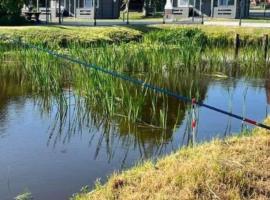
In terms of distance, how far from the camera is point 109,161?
27.6ft

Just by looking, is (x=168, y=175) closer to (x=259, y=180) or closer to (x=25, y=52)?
(x=259, y=180)

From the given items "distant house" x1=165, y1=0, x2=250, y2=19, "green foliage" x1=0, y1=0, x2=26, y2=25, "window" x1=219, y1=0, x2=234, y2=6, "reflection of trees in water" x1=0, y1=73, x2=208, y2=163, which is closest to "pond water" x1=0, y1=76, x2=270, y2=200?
"reflection of trees in water" x1=0, y1=73, x2=208, y2=163

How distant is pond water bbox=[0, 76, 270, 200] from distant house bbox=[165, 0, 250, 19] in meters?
28.5

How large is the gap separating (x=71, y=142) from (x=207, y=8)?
34829mm

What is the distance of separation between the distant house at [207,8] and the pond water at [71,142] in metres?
28.5

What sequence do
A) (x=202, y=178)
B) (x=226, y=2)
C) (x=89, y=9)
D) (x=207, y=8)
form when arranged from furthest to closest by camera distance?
(x=207, y=8)
(x=226, y=2)
(x=89, y=9)
(x=202, y=178)

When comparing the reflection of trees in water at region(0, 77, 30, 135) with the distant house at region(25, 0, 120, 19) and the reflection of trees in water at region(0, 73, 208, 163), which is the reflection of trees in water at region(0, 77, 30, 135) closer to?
the reflection of trees in water at region(0, 73, 208, 163)

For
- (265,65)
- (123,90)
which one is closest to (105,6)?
(265,65)

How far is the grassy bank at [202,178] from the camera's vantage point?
5.49 metres

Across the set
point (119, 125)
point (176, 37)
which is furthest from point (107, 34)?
point (119, 125)

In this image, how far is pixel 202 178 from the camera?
566 cm

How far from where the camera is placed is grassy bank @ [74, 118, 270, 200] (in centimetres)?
549

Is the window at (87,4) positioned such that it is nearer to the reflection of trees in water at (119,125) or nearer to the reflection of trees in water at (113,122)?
the reflection of trees in water at (113,122)

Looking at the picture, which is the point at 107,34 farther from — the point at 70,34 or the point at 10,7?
the point at 10,7
